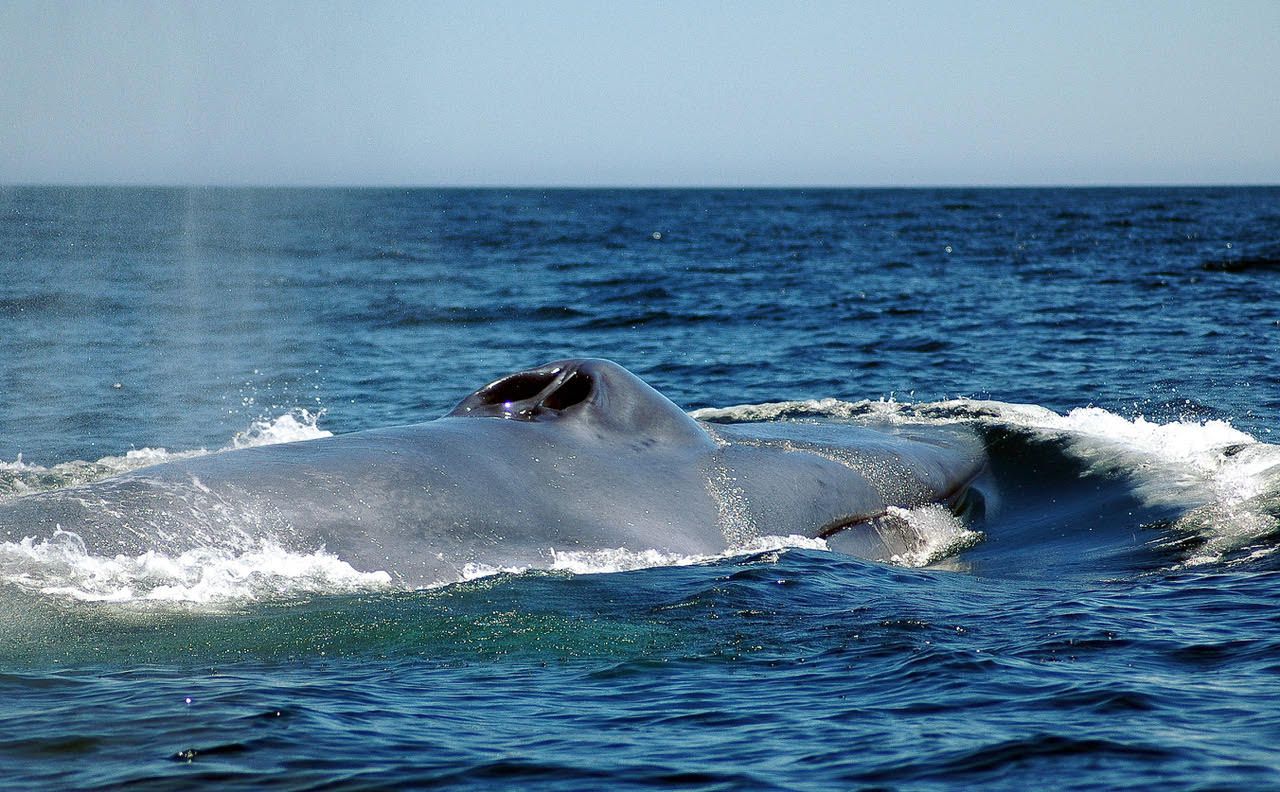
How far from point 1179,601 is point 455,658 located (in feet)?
13.1

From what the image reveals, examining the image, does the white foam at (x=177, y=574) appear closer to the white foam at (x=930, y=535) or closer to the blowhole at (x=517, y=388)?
the blowhole at (x=517, y=388)

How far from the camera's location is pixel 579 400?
905cm

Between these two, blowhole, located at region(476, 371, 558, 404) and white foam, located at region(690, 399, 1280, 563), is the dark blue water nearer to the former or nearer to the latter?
white foam, located at region(690, 399, 1280, 563)

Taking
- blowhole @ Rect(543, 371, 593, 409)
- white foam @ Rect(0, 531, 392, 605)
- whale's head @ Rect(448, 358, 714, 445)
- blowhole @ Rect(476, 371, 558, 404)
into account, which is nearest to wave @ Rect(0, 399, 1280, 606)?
white foam @ Rect(0, 531, 392, 605)

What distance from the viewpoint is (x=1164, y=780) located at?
16.8 ft

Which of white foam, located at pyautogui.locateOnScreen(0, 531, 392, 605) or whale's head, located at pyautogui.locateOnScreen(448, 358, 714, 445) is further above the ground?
whale's head, located at pyautogui.locateOnScreen(448, 358, 714, 445)

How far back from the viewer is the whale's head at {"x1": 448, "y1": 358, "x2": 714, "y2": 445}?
8930 mm

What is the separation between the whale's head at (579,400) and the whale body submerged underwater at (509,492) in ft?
0.03

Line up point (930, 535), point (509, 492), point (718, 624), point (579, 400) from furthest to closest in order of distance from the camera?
point (930, 535) < point (579, 400) < point (509, 492) < point (718, 624)

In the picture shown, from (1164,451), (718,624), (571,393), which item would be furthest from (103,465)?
(1164,451)

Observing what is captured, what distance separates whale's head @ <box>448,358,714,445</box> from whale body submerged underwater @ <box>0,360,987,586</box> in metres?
0.01

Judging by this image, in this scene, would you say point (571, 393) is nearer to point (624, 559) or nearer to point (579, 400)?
point (579, 400)

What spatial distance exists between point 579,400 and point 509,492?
3.65 feet

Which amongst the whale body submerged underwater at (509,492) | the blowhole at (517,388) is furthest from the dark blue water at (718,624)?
the blowhole at (517,388)
